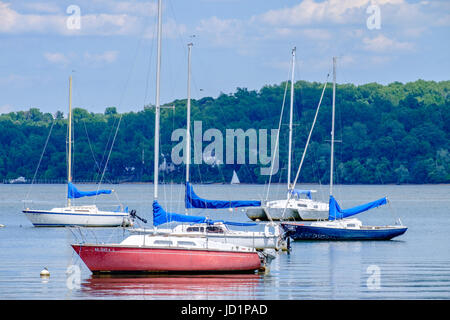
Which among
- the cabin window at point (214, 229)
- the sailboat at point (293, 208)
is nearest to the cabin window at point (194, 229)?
the cabin window at point (214, 229)

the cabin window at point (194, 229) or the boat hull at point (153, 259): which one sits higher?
the cabin window at point (194, 229)

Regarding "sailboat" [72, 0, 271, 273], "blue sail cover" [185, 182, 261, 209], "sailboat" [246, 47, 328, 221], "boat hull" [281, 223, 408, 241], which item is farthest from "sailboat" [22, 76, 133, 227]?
"sailboat" [72, 0, 271, 273]

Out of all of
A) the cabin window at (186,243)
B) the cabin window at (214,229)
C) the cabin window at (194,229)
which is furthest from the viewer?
the cabin window at (214,229)

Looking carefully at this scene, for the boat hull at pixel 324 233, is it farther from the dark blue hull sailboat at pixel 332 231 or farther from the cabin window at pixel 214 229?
the cabin window at pixel 214 229

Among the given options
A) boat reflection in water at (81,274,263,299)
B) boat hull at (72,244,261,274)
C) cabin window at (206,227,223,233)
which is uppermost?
cabin window at (206,227,223,233)

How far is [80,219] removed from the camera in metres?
69.9

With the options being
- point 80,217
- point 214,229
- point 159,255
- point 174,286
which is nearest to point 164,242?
point 159,255

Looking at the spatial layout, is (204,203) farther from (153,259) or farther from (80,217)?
(80,217)

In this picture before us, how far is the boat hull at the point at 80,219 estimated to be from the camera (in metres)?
69.6

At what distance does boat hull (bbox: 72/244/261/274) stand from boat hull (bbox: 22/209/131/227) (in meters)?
A: 29.2

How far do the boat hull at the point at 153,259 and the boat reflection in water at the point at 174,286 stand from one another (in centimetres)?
32

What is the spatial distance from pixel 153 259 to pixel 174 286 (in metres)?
2.30

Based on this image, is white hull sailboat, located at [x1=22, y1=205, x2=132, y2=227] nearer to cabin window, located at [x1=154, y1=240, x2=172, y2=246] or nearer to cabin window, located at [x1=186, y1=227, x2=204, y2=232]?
cabin window, located at [x1=186, y1=227, x2=204, y2=232]

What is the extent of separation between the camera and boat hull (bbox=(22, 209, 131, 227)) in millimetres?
69625
